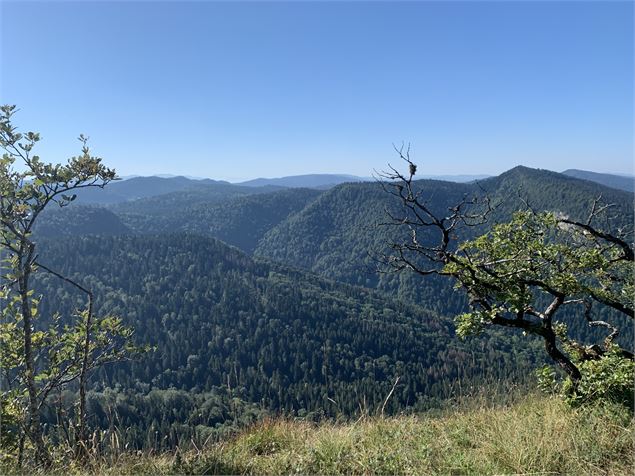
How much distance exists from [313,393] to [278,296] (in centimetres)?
7802

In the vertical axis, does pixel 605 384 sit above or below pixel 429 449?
above

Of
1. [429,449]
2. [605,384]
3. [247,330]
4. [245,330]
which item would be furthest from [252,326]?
[429,449]

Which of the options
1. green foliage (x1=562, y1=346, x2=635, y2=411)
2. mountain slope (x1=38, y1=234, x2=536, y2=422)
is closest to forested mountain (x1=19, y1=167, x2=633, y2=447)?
mountain slope (x1=38, y1=234, x2=536, y2=422)

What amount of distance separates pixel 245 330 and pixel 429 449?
145950mm

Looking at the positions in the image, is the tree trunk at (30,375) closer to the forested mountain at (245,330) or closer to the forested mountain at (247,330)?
the forested mountain at (245,330)

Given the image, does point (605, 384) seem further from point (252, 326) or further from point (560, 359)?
point (252, 326)

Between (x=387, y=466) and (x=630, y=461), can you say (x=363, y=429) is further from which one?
(x=630, y=461)

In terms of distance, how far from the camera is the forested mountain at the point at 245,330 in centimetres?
10200

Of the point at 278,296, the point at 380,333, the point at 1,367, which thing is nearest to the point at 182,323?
the point at 278,296

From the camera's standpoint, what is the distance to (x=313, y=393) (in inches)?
3548

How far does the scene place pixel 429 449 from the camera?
15.7 ft

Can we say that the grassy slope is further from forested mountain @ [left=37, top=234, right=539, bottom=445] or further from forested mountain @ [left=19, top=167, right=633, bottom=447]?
forested mountain @ [left=19, top=167, right=633, bottom=447]

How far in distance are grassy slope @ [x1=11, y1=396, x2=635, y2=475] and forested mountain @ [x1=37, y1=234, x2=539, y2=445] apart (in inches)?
3041

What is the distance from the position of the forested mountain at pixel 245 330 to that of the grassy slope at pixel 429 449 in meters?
77.2
